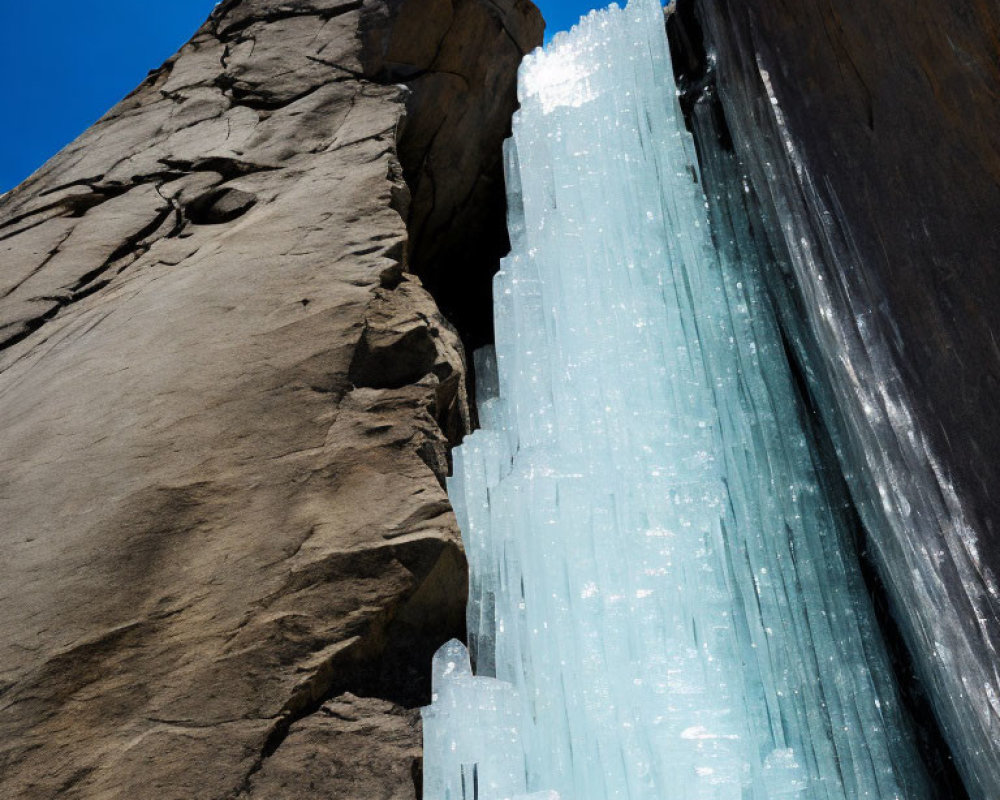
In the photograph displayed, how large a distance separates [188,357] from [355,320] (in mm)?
671

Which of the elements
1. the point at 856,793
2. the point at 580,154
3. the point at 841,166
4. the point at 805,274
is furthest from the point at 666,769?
the point at 580,154

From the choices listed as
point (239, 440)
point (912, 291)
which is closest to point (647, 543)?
point (912, 291)

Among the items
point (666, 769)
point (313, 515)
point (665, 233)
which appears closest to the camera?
point (666, 769)

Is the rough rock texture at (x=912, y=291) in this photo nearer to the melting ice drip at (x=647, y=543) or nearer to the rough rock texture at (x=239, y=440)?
the melting ice drip at (x=647, y=543)

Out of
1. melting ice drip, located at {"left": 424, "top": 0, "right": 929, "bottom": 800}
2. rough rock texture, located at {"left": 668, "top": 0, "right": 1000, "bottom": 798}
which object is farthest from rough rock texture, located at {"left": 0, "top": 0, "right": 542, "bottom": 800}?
rough rock texture, located at {"left": 668, "top": 0, "right": 1000, "bottom": 798}

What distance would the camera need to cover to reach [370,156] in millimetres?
4582

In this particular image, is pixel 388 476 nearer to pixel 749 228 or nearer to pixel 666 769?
pixel 666 769

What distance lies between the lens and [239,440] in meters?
3.34

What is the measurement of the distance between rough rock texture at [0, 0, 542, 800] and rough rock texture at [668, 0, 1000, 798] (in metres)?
1.42

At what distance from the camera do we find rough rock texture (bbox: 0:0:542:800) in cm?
273

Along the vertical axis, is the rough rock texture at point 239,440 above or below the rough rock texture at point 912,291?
above

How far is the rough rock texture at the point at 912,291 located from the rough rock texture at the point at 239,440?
1.42 m

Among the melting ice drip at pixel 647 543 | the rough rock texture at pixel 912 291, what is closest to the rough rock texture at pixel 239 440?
the melting ice drip at pixel 647 543

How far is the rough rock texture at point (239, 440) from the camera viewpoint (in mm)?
2734
